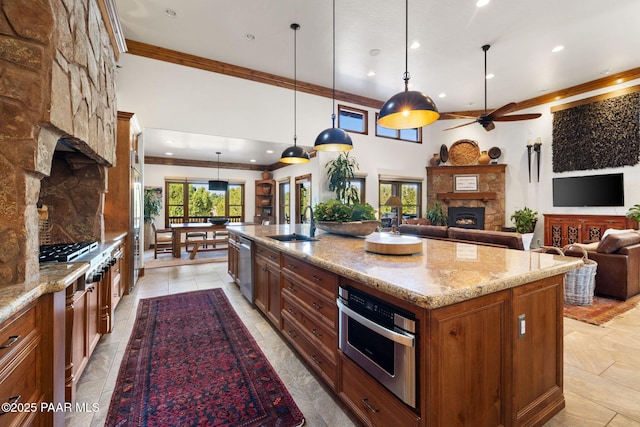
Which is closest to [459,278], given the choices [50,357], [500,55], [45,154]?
[50,357]

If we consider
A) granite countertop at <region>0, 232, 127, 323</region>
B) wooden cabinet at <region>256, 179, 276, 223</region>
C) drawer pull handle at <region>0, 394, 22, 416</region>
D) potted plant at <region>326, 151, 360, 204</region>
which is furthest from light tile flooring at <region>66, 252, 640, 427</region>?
wooden cabinet at <region>256, 179, 276, 223</region>

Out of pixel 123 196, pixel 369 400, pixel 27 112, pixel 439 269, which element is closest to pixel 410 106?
pixel 439 269

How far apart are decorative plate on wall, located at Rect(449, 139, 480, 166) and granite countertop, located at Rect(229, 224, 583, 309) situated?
6435mm

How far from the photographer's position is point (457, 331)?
1.19m

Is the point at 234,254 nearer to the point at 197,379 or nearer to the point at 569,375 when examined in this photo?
the point at 197,379

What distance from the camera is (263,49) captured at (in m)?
4.69

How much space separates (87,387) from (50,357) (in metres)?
0.78

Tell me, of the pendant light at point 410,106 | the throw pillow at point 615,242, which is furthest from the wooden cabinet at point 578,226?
the pendant light at point 410,106

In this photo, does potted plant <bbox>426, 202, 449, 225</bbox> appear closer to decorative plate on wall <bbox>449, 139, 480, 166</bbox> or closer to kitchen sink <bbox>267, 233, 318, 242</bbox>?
decorative plate on wall <bbox>449, 139, 480, 166</bbox>

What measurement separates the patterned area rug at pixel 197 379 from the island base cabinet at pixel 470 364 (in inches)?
34.5

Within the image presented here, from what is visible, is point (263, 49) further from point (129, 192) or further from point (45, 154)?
point (45, 154)

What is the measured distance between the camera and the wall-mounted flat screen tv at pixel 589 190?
5702 mm

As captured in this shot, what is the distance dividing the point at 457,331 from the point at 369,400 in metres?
0.62

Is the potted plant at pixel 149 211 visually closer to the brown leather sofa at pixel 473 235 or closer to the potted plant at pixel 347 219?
the potted plant at pixel 347 219
